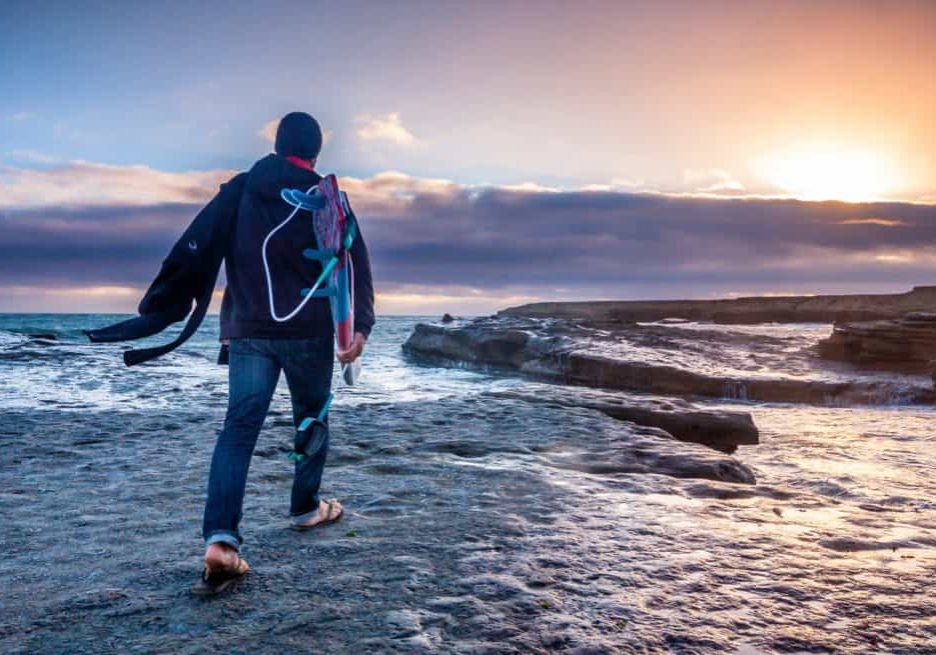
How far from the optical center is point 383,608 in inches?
106

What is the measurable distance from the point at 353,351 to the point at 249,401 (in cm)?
57

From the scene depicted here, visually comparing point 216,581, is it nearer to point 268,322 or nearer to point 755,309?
point 268,322

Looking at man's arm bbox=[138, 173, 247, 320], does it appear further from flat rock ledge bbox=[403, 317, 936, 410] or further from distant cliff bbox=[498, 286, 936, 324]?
distant cliff bbox=[498, 286, 936, 324]

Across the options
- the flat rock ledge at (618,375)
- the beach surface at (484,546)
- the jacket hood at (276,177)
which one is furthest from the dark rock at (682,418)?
the jacket hood at (276,177)

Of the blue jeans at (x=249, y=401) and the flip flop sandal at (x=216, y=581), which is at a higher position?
the blue jeans at (x=249, y=401)

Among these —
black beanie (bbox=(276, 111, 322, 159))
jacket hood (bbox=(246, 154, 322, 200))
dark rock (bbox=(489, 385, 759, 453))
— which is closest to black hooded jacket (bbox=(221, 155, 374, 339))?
jacket hood (bbox=(246, 154, 322, 200))

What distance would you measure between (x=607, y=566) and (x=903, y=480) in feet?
13.7

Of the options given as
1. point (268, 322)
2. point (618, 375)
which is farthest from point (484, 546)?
point (618, 375)

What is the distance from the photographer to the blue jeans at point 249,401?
3.07 meters

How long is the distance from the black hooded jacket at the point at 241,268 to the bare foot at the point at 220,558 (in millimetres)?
991

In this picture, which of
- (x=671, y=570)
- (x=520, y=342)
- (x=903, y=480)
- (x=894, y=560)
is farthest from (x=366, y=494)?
(x=520, y=342)

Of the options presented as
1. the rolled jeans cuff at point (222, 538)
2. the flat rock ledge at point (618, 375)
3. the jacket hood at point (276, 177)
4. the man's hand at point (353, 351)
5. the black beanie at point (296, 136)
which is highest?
the black beanie at point (296, 136)

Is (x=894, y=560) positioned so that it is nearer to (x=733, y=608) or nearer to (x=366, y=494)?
(x=733, y=608)

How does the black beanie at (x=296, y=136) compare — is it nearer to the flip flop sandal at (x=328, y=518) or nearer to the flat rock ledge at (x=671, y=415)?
the flip flop sandal at (x=328, y=518)
